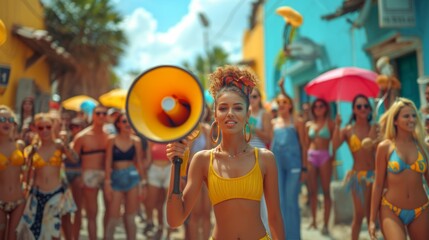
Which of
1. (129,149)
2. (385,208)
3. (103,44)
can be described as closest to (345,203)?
(385,208)

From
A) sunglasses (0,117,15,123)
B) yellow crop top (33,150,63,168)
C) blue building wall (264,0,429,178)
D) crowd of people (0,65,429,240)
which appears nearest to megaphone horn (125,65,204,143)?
crowd of people (0,65,429,240)

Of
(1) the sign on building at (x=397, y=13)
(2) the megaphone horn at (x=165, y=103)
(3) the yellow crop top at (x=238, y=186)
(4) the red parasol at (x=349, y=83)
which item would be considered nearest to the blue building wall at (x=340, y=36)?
(1) the sign on building at (x=397, y=13)

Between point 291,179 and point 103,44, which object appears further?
point 103,44

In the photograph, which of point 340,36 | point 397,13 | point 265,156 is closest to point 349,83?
point 397,13

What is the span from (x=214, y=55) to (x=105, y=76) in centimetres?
1672

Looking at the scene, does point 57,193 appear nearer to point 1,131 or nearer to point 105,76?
point 1,131

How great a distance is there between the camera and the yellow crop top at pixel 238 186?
7.24 feet

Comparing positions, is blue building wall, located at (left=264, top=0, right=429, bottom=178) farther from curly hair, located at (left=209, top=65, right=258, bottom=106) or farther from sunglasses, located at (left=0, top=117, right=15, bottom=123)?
sunglasses, located at (left=0, top=117, right=15, bottom=123)

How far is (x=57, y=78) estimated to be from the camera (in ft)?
39.5

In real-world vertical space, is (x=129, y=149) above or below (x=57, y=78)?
below

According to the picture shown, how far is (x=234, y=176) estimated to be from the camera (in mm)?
2244

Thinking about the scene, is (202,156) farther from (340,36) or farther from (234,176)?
(340,36)

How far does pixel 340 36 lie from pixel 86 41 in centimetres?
929

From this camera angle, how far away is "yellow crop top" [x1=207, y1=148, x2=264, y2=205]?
7.24ft
